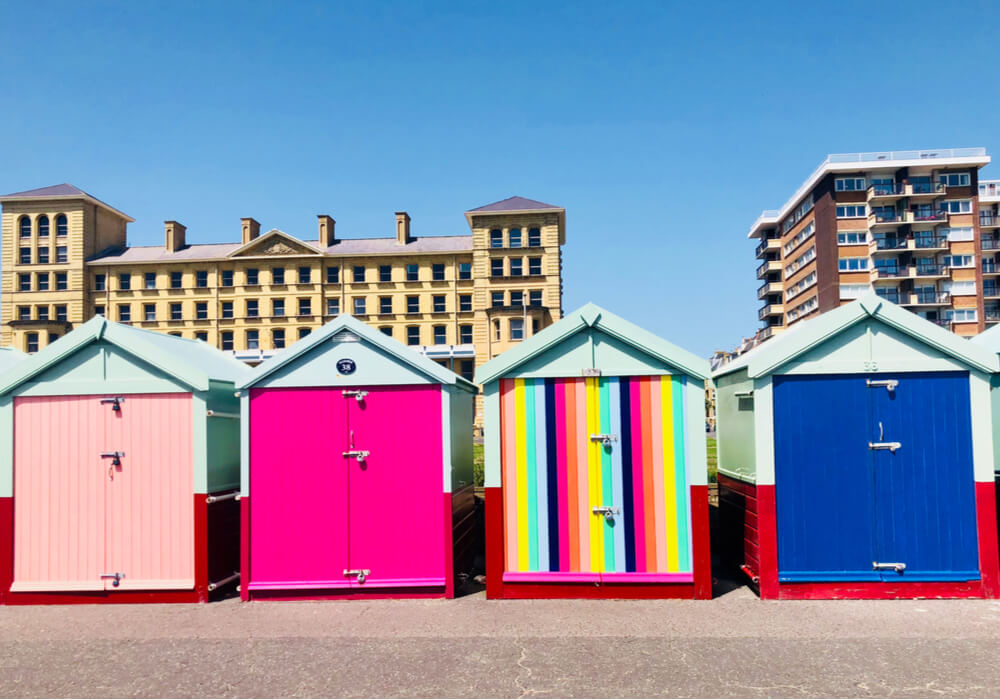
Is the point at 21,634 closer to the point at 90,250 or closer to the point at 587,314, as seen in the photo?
the point at 587,314

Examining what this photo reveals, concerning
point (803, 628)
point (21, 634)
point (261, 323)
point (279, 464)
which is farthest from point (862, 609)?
point (261, 323)

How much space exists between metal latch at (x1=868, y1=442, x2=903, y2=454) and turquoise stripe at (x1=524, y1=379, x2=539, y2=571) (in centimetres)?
416

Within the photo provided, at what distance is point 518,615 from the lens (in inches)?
364

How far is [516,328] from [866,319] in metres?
55.1

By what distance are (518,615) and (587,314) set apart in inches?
150

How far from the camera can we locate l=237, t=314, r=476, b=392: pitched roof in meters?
10.3

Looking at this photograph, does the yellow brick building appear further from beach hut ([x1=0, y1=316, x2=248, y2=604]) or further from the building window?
beach hut ([x1=0, y1=316, x2=248, y2=604])

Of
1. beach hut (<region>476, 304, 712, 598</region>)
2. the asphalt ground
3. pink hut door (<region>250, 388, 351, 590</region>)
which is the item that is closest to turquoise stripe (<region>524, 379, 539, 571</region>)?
beach hut (<region>476, 304, 712, 598</region>)

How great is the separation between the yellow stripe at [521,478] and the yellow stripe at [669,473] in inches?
70.0

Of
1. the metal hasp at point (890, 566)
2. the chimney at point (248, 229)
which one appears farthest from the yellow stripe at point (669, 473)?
the chimney at point (248, 229)

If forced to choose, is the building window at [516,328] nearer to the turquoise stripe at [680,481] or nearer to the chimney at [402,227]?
the chimney at [402,227]

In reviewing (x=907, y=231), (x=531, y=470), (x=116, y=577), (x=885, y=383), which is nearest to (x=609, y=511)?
(x=531, y=470)

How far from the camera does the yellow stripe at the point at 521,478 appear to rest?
33.3 ft

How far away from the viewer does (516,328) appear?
65.0 metres
